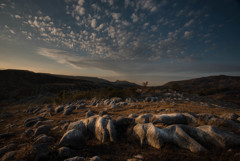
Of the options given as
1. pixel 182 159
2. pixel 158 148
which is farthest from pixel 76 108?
pixel 182 159

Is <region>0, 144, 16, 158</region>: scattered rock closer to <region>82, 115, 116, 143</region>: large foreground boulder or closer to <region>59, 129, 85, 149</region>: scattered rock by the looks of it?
<region>59, 129, 85, 149</region>: scattered rock

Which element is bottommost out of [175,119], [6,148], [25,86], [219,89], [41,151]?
[6,148]

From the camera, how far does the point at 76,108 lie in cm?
855

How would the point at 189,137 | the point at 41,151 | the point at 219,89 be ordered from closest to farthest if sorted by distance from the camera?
the point at 41,151 < the point at 189,137 < the point at 219,89

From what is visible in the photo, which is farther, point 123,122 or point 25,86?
point 25,86

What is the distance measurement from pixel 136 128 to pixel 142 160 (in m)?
1.13

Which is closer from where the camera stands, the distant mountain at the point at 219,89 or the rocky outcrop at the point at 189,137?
the rocky outcrop at the point at 189,137

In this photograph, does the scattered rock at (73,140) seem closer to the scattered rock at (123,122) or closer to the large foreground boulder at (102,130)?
the large foreground boulder at (102,130)

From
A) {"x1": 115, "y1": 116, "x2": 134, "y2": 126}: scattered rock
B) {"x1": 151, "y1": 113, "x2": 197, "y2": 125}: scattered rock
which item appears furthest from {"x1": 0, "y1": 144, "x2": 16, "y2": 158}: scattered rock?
{"x1": 151, "y1": 113, "x2": 197, "y2": 125}: scattered rock

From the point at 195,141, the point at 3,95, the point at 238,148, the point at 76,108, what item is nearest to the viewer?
the point at 238,148

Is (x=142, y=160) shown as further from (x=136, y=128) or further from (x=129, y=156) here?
(x=136, y=128)

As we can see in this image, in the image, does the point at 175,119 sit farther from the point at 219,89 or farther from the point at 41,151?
the point at 219,89

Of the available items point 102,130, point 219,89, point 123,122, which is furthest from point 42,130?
point 219,89

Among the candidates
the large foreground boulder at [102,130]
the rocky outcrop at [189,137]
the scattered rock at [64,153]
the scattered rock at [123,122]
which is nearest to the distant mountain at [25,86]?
the large foreground boulder at [102,130]
